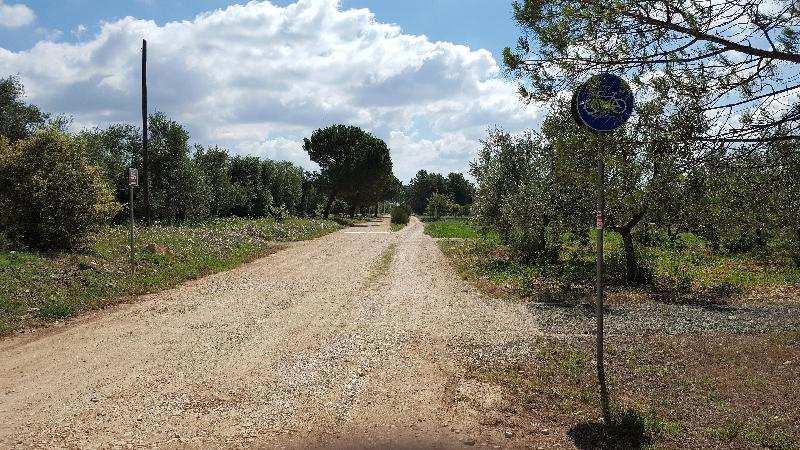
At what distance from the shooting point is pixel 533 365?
6.92 meters

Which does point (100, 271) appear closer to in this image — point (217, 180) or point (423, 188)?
point (217, 180)

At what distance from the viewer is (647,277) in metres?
15.1

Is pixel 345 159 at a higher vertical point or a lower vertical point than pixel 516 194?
higher

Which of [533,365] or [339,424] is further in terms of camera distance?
[533,365]

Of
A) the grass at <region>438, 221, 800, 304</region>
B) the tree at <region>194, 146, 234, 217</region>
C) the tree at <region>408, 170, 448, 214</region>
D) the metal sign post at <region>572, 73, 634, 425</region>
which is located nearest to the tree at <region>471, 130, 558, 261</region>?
the grass at <region>438, 221, 800, 304</region>

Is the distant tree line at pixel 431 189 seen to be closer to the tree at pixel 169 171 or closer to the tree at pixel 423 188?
the tree at pixel 423 188

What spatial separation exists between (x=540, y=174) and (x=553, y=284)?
5228 mm

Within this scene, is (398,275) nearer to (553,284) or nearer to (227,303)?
(553,284)

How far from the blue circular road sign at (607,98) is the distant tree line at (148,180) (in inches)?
545

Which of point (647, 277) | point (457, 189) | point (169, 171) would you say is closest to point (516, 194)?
point (647, 277)

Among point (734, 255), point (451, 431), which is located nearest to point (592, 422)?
point (451, 431)

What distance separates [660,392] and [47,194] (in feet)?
47.6

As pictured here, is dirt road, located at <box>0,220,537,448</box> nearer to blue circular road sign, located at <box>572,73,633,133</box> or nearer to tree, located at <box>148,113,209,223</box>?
blue circular road sign, located at <box>572,73,633,133</box>

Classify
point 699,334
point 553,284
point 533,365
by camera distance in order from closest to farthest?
point 533,365 < point 699,334 < point 553,284
